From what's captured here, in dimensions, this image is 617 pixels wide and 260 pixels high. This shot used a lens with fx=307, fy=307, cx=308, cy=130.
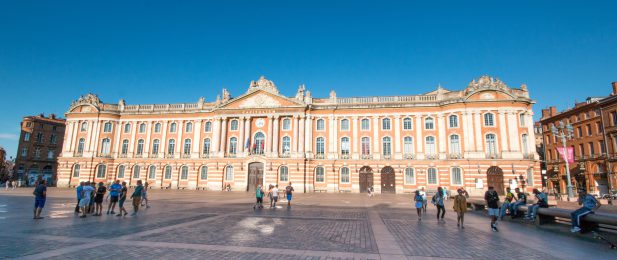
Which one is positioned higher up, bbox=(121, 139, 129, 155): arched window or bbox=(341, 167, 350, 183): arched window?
bbox=(121, 139, 129, 155): arched window

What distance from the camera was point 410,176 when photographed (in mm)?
A: 39812

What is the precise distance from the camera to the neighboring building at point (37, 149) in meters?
63.2

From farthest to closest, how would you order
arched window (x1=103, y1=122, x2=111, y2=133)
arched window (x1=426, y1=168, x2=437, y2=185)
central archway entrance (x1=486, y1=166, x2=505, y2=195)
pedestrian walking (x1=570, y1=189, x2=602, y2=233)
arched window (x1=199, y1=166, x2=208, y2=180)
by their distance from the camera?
arched window (x1=103, y1=122, x2=111, y2=133)
arched window (x1=199, y1=166, x2=208, y2=180)
arched window (x1=426, y1=168, x2=437, y2=185)
central archway entrance (x1=486, y1=166, x2=505, y2=195)
pedestrian walking (x1=570, y1=189, x2=602, y2=233)

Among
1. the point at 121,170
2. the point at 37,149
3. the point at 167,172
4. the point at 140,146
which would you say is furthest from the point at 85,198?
the point at 37,149

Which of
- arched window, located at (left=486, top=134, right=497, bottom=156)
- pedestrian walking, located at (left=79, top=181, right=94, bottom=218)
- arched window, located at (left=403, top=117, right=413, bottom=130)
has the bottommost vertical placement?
pedestrian walking, located at (left=79, top=181, right=94, bottom=218)

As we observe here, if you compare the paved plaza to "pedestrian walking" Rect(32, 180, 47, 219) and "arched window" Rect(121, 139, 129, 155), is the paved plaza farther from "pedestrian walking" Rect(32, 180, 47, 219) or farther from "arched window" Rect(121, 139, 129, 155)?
"arched window" Rect(121, 139, 129, 155)

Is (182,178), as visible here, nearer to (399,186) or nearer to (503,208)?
(399,186)

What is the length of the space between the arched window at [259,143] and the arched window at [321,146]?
781 cm

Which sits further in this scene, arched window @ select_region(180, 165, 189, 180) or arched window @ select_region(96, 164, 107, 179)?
arched window @ select_region(96, 164, 107, 179)

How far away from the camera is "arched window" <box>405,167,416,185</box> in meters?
39.5

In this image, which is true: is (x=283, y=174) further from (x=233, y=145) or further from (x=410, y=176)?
(x=410, y=176)

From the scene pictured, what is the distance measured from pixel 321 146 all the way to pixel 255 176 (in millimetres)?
10025

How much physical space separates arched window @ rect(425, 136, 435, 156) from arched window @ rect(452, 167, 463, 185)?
131 inches

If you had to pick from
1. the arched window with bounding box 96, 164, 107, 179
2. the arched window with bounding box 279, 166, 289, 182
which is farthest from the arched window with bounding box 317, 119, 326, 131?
the arched window with bounding box 96, 164, 107, 179
